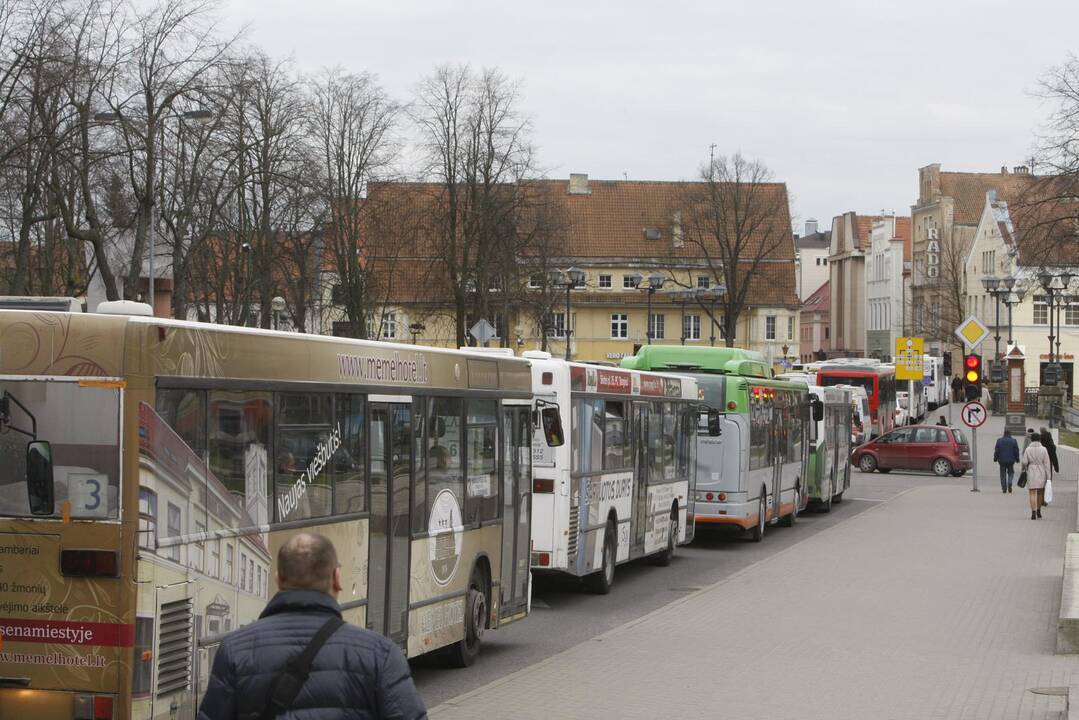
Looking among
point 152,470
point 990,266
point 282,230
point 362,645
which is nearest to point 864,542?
point 152,470

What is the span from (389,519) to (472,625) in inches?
97.1

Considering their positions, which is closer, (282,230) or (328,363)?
(328,363)

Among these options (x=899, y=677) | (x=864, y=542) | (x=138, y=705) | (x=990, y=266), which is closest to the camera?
(x=138, y=705)

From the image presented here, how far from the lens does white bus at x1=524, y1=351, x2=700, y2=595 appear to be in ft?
60.1

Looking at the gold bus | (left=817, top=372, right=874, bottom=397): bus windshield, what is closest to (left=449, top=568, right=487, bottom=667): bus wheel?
the gold bus

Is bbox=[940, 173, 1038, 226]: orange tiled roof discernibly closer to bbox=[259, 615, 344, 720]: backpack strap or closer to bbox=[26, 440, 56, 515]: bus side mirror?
bbox=[26, 440, 56, 515]: bus side mirror

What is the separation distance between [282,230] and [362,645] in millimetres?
48222

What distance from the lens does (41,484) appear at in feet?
27.4

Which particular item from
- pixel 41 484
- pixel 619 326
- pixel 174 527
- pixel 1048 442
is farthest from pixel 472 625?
pixel 619 326

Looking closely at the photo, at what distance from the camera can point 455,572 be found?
45.0 feet

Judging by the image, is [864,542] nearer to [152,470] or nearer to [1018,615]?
[1018,615]

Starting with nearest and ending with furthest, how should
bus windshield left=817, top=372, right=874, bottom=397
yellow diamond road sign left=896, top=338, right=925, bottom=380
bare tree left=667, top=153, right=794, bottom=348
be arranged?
yellow diamond road sign left=896, top=338, right=925, bottom=380
bus windshield left=817, top=372, right=874, bottom=397
bare tree left=667, top=153, right=794, bottom=348

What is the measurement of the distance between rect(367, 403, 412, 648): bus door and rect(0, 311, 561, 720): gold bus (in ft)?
0.11

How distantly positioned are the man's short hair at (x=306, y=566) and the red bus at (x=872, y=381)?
65.1 metres
